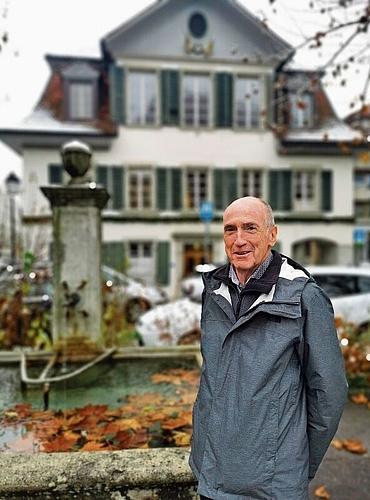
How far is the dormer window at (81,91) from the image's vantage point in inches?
713

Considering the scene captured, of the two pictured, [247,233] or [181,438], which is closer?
[247,233]

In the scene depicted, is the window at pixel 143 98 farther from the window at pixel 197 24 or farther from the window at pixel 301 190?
the window at pixel 301 190

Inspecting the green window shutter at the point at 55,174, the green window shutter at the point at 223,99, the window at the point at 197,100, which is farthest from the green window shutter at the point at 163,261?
the green window shutter at the point at 223,99

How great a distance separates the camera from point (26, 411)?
3369mm

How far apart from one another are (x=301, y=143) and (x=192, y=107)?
494 centimetres

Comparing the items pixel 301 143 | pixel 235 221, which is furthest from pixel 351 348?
pixel 301 143

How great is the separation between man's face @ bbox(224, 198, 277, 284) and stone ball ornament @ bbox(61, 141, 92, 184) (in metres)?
3.11

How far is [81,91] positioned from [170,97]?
3710mm

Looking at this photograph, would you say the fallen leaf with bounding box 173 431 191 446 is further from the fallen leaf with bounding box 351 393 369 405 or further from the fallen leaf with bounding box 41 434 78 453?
the fallen leaf with bounding box 351 393 369 405

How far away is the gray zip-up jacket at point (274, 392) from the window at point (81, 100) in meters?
18.0

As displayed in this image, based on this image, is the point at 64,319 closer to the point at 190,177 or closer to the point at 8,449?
the point at 8,449

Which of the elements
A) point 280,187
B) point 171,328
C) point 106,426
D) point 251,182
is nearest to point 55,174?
point 251,182

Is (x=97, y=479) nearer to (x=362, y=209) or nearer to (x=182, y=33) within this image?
(x=182, y=33)

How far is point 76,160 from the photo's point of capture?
4516 millimetres
